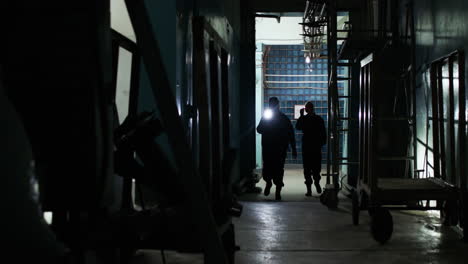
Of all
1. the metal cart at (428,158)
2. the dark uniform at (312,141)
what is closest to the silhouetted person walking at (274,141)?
the dark uniform at (312,141)

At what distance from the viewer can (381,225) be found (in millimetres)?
4949

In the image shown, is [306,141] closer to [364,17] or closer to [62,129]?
[364,17]

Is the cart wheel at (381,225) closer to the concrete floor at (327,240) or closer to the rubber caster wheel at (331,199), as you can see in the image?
the concrete floor at (327,240)

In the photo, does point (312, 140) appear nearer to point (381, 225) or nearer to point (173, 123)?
point (381, 225)

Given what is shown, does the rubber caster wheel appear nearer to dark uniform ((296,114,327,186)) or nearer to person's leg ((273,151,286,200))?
person's leg ((273,151,286,200))

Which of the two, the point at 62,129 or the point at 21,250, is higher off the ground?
the point at 62,129

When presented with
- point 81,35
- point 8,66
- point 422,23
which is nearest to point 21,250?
point 8,66

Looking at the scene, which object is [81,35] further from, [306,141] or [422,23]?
[306,141]

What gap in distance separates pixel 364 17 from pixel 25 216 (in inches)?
366

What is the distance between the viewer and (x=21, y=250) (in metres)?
1.52

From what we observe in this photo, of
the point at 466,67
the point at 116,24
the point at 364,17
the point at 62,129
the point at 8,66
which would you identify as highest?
the point at 364,17

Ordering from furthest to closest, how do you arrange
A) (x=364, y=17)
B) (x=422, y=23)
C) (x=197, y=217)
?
(x=364, y=17), (x=422, y=23), (x=197, y=217)

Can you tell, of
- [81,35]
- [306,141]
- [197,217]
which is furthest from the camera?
[306,141]

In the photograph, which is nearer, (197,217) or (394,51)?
(197,217)
